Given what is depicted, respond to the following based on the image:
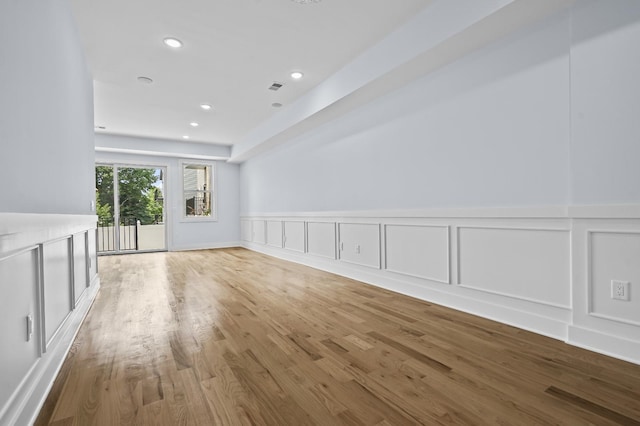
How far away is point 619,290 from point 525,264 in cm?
55

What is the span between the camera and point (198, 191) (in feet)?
26.4

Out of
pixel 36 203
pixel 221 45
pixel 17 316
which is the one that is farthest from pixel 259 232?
pixel 17 316

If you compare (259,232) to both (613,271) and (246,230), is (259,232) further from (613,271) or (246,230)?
(613,271)

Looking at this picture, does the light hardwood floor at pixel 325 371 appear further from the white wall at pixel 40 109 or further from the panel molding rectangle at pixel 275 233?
the panel molding rectangle at pixel 275 233

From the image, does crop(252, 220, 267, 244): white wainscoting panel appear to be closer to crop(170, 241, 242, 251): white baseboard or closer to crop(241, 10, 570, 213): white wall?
crop(170, 241, 242, 251): white baseboard

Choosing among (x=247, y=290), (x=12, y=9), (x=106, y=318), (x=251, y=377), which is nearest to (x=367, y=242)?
(x=247, y=290)

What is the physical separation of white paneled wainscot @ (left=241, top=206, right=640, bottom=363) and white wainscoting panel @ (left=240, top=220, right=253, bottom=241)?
4324 millimetres

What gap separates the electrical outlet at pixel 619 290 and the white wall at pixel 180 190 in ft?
25.0

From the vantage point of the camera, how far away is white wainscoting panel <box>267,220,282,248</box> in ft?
20.4

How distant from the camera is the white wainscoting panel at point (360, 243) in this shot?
3740mm

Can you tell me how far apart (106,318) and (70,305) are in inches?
16.1

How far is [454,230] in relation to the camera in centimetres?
284

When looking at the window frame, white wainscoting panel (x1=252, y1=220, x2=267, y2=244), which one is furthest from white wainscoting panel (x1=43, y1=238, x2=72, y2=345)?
the window frame

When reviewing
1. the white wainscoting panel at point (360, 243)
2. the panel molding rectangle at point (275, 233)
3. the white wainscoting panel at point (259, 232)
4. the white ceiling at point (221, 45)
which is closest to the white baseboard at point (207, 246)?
the white wainscoting panel at point (259, 232)
